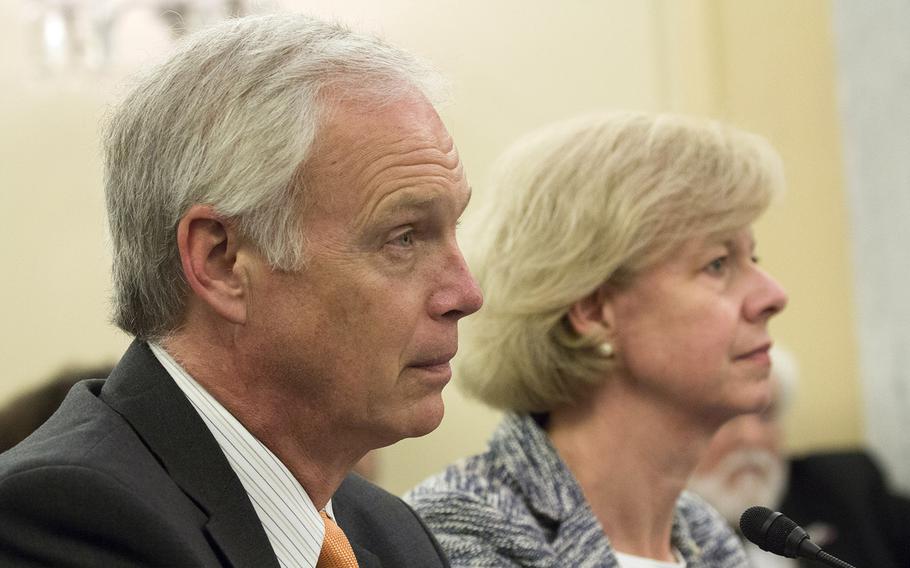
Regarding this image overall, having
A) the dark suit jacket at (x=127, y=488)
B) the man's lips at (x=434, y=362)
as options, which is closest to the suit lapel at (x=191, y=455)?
the dark suit jacket at (x=127, y=488)

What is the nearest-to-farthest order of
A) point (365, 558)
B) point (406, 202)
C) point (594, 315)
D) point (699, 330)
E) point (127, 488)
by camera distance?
1. point (127, 488)
2. point (406, 202)
3. point (365, 558)
4. point (699, 330)
5. point (594, 315)

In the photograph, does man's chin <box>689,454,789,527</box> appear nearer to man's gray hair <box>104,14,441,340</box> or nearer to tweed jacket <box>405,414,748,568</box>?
tweed jacket <box>405,414,748,568</box>

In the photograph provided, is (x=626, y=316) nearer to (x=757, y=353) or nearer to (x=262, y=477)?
(x=757, y=353)

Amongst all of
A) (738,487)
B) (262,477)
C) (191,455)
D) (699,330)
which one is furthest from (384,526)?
(738,487)

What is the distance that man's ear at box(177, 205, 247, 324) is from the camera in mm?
1718

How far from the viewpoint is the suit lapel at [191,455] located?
5.31 feet

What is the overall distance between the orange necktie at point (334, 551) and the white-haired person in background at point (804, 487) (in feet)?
10.4

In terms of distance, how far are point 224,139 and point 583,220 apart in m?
1.10

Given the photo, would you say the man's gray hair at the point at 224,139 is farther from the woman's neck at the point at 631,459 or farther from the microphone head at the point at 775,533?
the woman's neck at the point at 631,459

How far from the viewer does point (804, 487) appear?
199 inches

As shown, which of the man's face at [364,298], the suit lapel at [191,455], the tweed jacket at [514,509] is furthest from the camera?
the tweed jacket at [514,509]

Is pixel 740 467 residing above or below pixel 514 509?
below

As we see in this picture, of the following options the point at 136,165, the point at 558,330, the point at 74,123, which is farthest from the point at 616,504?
the point at 74,123

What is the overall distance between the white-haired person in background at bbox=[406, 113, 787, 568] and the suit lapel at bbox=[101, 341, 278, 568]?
0.91m
